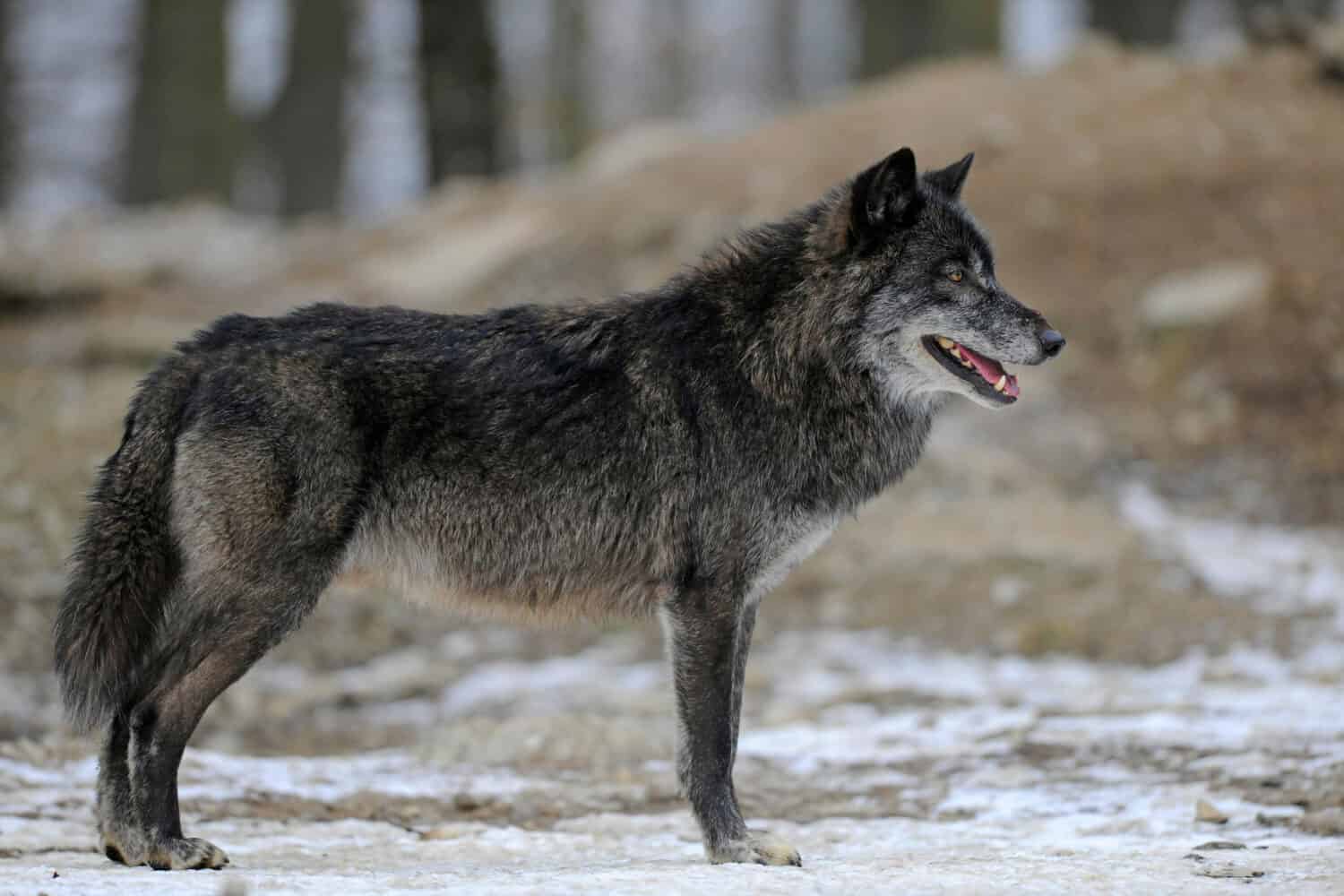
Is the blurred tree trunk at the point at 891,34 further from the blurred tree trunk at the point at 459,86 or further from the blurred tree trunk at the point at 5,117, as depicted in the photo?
the blurred tree trunk at the point at 5,117

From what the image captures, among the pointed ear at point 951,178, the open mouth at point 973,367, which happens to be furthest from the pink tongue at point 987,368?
the pointed ear at point 951,178

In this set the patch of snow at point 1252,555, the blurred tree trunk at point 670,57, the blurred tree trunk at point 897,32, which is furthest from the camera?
the blurred tree trunk at point 670,57

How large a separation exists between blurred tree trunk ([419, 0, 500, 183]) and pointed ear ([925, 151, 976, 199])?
12.5m

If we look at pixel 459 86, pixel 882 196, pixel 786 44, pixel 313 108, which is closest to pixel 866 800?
pixel 882 196

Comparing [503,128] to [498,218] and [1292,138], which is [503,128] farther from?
[1292,138]

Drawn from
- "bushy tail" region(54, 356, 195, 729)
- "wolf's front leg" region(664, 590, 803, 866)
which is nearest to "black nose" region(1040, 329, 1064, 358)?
"wolf's front leg" region(664, 590, 803, 866)

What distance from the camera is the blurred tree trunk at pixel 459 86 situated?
17562mm

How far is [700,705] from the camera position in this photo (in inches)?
212

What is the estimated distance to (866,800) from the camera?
654 cm

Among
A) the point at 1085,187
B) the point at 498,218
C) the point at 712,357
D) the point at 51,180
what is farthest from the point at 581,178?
the point at 51,180

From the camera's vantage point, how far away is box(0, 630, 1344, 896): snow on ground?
15.1ft

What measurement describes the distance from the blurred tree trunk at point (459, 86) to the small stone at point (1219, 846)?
1404cm

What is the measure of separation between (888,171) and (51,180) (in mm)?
21607

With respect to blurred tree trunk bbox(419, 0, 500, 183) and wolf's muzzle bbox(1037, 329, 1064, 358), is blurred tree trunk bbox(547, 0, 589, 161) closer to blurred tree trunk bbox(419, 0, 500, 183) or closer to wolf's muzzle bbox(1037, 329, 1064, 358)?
blurred tree trunk bbox(419, 0, 500, 183)
